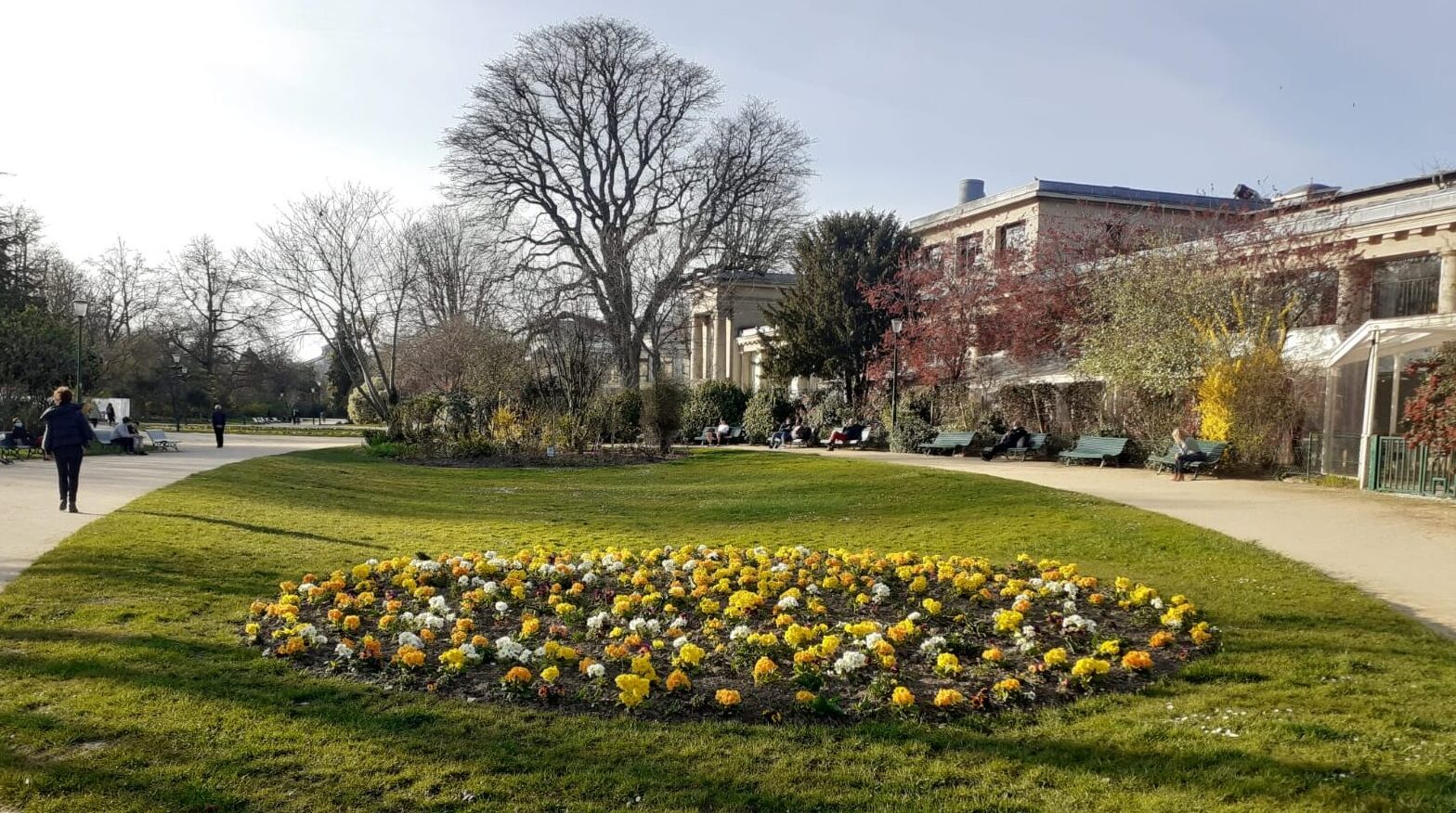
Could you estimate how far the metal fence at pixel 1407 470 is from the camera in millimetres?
13672

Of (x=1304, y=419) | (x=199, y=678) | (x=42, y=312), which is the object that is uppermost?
(x=42, y=312)

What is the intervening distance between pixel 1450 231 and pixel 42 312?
38.0 metres

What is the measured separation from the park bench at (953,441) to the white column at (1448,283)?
38.7 feet

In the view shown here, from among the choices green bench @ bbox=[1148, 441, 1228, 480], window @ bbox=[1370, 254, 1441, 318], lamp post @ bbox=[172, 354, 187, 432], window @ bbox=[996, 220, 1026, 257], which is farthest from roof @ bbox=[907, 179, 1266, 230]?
lamp post @ bbox=[172, 354, 187, 432]

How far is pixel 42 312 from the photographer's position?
25.9 meters

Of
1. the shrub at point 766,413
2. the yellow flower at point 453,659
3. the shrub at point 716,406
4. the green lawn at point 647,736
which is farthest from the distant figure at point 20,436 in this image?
the shrub at point 766,413

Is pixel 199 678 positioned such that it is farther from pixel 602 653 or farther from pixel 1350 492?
A: pixel 1350 492

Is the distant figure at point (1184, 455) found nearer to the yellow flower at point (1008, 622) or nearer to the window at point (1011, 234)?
the yellow flower at point (1008, 622)

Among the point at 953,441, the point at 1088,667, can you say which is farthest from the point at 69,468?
the point at 953,441

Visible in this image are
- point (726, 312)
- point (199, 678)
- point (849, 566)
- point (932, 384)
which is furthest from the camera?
point (726, 312)

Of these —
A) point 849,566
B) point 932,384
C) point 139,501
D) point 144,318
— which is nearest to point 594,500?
point 139,501

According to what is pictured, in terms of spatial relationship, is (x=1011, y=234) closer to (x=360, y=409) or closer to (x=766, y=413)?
(x=766, y=413)

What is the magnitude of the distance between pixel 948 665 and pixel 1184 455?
14.8m

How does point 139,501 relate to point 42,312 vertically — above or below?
below
